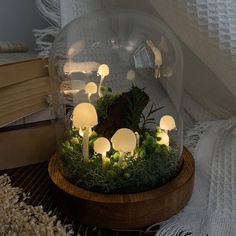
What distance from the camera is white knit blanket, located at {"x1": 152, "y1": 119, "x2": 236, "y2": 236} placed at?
44cm

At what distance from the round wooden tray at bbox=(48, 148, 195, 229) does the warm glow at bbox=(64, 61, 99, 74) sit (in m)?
0.21

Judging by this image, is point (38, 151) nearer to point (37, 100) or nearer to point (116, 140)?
point (37, 100)

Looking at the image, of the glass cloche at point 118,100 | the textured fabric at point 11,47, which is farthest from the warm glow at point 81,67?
the textured fabric at point 11,47

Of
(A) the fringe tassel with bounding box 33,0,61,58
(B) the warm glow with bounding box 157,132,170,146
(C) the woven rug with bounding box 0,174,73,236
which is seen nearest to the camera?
(C) the woven rug with bounding box 0,174,73,236

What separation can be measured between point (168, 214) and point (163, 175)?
48 mm

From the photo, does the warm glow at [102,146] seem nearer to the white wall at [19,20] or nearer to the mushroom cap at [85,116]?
the mushroom cap at [85,116]

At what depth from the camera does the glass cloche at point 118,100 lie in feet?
1.45

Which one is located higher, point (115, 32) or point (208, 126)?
point (115, 32)

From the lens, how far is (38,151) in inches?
22.6

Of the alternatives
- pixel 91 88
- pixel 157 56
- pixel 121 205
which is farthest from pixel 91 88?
pixel 121 205

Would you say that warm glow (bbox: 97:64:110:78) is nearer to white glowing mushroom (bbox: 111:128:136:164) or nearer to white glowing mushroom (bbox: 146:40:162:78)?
white glowing mushroom (bbox: 146:40:162:78)

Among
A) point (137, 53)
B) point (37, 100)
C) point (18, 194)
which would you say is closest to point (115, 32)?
point (137, 53)

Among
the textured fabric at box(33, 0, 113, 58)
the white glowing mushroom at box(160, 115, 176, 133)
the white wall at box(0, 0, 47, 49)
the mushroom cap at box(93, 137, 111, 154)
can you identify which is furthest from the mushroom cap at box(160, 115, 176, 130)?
the white wall at box(0, 0, 47, 49)

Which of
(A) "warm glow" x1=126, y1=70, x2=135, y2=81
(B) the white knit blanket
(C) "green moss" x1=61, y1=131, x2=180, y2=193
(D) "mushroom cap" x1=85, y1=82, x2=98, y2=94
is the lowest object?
(B) the white knit blanket
